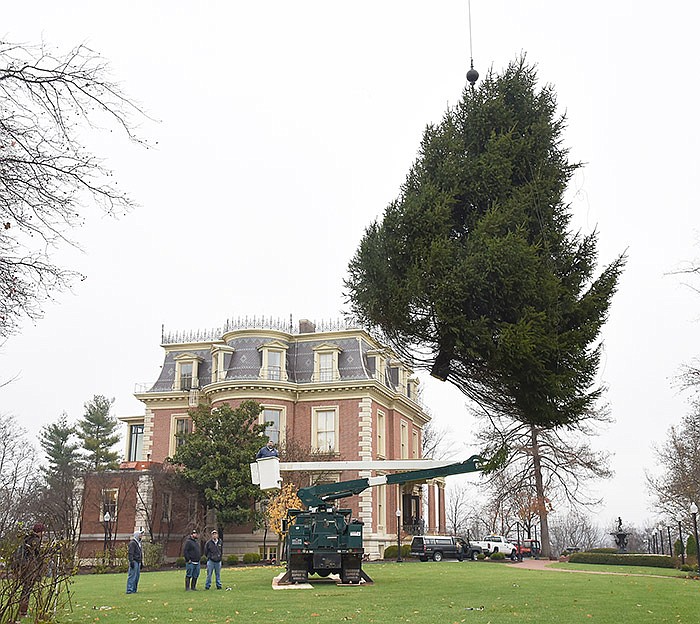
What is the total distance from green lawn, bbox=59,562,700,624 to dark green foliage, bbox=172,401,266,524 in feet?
48.7

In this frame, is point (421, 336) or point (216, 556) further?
point (216, 556)

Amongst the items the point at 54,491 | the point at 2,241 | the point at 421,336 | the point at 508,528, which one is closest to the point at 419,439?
the point at 54,491

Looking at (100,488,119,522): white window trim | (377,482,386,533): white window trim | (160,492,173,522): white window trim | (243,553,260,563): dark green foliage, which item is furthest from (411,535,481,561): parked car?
(100,488,119,522): white window trim

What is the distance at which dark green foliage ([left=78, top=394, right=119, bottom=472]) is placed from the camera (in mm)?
61312

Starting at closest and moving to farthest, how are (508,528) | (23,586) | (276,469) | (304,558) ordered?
(23,586)
(276,469)
(304,558)
(508,528)

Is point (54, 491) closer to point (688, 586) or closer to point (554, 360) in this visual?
point (688, 586)

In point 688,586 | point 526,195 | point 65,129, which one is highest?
point 526,195

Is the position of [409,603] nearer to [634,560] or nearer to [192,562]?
[192,562]

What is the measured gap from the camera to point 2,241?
7465 mm

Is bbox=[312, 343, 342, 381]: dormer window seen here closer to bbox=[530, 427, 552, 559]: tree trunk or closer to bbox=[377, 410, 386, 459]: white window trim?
bbox=[377, 410, 386, 459]: white window trim

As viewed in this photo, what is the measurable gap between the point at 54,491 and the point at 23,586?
39486mm

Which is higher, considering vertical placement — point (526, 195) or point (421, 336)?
point (526, 195)

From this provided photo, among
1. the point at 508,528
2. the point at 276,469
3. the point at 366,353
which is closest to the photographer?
the point at 276,469

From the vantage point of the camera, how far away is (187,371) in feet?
146
